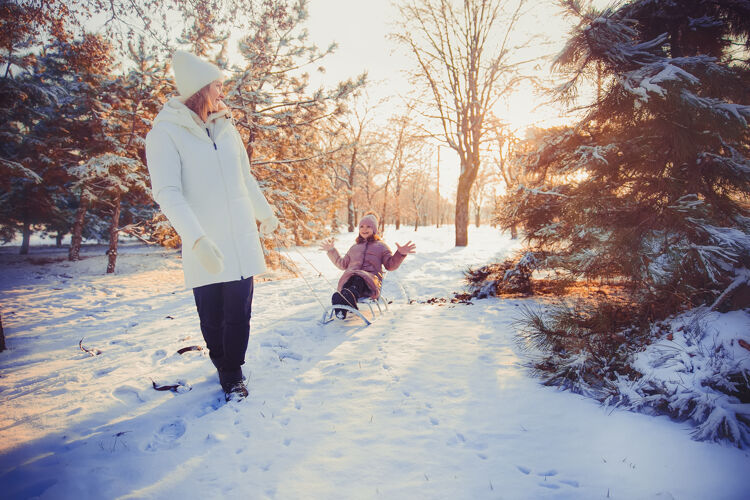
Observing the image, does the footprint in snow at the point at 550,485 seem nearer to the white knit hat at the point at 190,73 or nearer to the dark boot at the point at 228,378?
the dark boot at the point at 228,378

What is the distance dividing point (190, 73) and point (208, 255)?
1.32 metres

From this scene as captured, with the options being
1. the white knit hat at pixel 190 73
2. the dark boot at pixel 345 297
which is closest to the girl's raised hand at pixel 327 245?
the dark boot at pixel 345 297

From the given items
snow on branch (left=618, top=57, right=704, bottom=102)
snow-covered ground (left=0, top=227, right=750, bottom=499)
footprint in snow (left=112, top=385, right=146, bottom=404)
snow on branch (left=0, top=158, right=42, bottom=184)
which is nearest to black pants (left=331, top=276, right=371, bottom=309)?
snow-covered ground (left=0, top=227, right=750, bottom=499)

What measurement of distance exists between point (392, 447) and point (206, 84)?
281 centimetres

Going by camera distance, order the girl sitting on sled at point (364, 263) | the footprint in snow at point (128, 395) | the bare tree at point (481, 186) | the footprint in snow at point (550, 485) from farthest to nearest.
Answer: the bare tree at point (481, 186)
the girl sitting on sled at point (364, 263)
the footprint in snow at point (128, 395)
the footprint in snow at point (550, 485)

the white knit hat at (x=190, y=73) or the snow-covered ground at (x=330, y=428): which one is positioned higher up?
the white knit hat at (x=190, y=73)

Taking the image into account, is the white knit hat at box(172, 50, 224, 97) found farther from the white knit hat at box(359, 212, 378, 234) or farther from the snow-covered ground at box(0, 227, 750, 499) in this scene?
the white knit hat at box(359, 212, 378, 234)

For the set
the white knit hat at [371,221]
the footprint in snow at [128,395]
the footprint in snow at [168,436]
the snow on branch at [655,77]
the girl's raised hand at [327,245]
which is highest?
the snow on branch at [655,77]

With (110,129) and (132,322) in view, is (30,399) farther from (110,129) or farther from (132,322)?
(110,129)

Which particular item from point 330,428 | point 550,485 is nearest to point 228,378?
point 330,428

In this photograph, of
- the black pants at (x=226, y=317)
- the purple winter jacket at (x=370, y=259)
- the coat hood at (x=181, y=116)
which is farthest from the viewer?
the purple winter jacket at (x=370, y=259)

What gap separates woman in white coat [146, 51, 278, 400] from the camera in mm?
1946

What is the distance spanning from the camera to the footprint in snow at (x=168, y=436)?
1.88 m

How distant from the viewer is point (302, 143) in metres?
7.57
